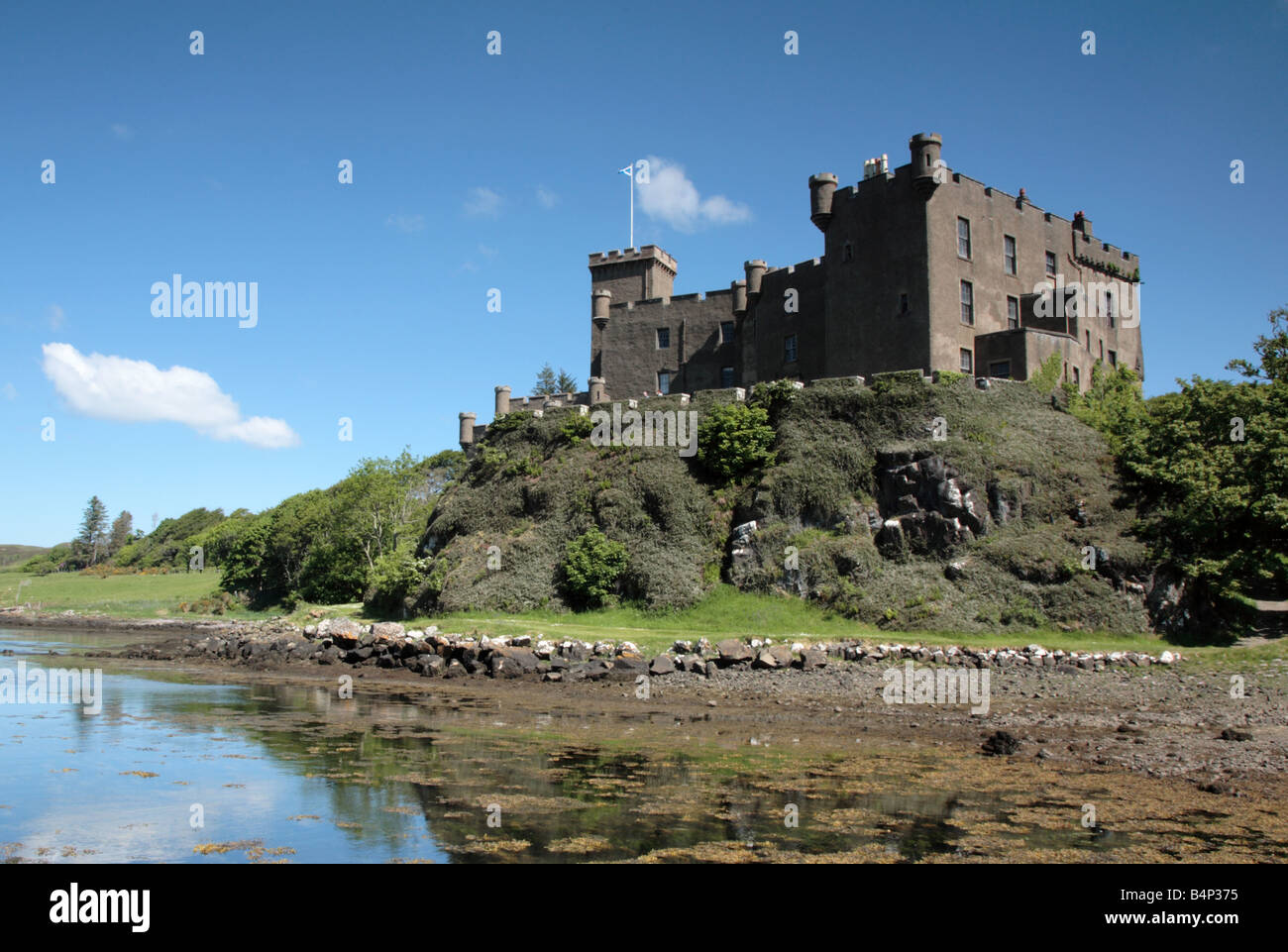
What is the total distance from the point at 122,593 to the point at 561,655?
66.3m

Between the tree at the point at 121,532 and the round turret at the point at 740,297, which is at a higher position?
the round turret at the point at 740,297

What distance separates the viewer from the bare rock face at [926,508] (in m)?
32.1

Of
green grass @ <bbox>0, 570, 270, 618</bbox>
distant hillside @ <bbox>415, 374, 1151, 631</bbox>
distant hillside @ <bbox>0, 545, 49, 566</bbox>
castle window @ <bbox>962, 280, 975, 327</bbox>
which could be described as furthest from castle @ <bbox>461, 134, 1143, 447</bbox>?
distant hillside @ <bbox>0, 545, 49, 566</bbox>

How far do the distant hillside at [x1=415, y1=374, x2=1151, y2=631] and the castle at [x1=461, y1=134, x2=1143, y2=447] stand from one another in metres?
3.91

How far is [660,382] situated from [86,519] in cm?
13242

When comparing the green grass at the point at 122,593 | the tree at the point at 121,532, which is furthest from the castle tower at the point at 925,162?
the tree at the point at 121,532

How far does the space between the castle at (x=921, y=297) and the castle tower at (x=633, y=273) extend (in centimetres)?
530

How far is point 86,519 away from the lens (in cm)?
14438

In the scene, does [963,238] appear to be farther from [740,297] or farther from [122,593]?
[122,593]
